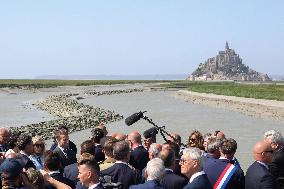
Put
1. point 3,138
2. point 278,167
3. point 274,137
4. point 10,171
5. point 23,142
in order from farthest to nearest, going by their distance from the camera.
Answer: point 3,138, point 23,142, point 274,137, point 278,167, point 10,171

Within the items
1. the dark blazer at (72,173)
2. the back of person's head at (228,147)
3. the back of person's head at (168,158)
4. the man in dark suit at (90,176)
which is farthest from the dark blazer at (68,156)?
the back of person's head at (228,147)

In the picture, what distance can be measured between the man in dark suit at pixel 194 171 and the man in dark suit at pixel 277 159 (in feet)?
4.32

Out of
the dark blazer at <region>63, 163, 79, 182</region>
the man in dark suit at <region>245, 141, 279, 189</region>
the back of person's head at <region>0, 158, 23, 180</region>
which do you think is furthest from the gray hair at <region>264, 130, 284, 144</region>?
the back of person's head at <region>0, 158, 23, 180</region>

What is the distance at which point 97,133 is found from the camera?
32.9ft

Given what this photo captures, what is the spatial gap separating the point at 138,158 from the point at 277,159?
2765 millimetres

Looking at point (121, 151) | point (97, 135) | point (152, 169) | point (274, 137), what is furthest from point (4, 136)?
Answer: point (274, 137)

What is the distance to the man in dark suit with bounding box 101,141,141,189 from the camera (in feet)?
23.6

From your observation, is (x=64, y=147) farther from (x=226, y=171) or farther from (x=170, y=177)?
(x=226, y=171)

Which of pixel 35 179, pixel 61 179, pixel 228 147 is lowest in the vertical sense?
pixel 61 179

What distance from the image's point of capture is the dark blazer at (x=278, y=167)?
715 cm

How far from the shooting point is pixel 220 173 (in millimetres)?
7062

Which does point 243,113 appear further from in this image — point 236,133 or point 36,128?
point 36,128

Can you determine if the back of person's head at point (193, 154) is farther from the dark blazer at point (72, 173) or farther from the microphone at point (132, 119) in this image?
the microphone at point (132, 119)

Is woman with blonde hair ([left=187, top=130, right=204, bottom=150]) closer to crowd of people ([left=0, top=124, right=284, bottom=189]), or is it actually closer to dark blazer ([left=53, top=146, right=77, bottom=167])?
crowd of people ([left=0, top=124, right=284, bottom=189])
